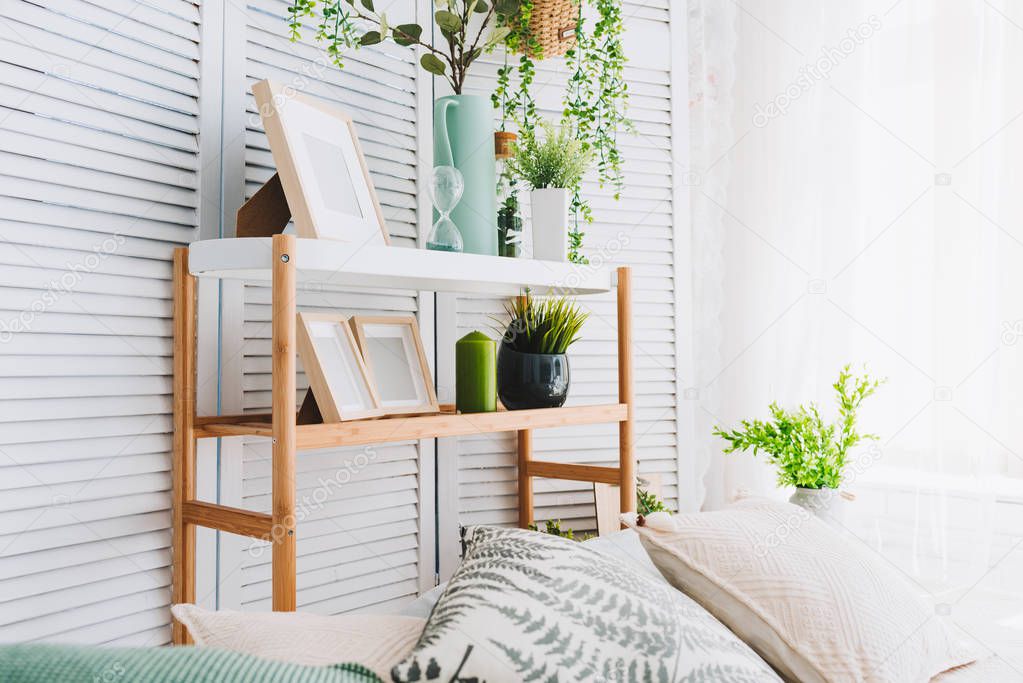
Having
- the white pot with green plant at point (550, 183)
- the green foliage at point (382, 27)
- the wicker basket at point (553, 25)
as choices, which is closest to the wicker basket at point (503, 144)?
the white pot with green plant at point (550, 183)

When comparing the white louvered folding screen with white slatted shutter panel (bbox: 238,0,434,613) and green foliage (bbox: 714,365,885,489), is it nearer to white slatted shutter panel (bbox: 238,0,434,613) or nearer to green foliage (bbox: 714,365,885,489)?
white slatted shutter panel (bbox: 238,0,434,613)

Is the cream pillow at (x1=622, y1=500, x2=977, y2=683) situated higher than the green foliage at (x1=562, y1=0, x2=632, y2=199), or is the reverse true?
the green foliage at (x1=562, y1=0, x2=632, y2=199)

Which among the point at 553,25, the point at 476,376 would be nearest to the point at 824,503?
the point at 476,376

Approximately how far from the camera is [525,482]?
1.97 m

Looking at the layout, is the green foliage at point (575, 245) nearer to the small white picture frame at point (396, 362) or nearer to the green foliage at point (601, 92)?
the green foliage at point (601, 92)

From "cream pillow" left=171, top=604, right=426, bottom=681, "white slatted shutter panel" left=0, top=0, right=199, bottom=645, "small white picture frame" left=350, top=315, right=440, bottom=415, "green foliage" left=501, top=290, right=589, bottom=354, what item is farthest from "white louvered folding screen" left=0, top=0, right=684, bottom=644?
"cream pillow" left=171, top=604, right=426, bottom=681

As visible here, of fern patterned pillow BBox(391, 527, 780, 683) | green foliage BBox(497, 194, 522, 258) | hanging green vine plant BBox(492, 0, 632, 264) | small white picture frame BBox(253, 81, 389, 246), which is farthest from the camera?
hanging green vine plant BBox(492, 0, 632, 264)

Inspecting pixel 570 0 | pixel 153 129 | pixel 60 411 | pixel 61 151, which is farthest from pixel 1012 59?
pixel 60 411

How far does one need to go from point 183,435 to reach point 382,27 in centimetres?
91

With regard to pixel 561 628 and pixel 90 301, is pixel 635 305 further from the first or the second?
pixel 561 628

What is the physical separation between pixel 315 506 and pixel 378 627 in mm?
948

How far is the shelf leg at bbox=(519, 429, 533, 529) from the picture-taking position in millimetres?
1966

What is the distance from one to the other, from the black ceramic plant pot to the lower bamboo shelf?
0.11ft

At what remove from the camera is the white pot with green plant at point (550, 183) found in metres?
1.76
